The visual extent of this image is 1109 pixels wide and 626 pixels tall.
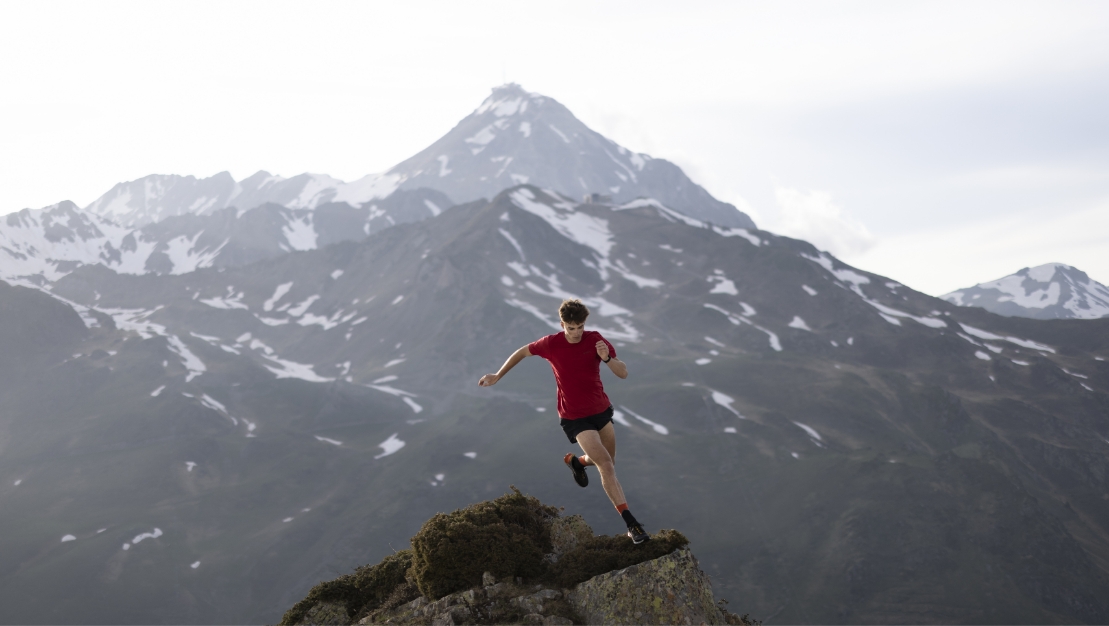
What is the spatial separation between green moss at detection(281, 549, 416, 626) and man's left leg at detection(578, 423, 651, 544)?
5578 millimetres

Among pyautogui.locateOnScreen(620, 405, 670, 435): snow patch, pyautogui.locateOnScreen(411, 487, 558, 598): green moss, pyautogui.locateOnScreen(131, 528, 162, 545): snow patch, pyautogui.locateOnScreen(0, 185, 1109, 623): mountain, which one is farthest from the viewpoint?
pyautogui.locateOnScreen(620, 405, 670, 435): snow patch

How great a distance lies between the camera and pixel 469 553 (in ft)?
46.6

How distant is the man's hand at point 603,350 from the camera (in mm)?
11938

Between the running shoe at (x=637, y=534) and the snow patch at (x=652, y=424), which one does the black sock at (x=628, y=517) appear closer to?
the running shoe at (x=637, y=534)

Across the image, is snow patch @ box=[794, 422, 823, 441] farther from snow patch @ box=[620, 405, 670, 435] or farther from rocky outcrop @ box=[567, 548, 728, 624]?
rocky outcrop @ box=[567, 548, 728, 624]

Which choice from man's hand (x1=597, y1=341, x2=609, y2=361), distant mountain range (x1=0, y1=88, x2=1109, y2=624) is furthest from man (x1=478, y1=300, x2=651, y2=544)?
distant mountain range (x1=0, y1=88, x2=1109, y2=624)

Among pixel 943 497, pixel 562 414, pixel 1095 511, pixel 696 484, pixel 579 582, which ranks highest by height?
pixel 562 414

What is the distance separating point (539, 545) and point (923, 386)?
201m

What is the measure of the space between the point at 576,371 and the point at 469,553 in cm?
426

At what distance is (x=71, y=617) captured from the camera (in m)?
125

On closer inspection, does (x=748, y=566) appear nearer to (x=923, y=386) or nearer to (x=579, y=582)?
(x=923, y=386)

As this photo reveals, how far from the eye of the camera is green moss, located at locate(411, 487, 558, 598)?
14070 millimetres

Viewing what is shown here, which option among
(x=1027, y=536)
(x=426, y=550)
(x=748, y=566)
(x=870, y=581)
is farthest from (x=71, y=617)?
(x=1027, y=536)

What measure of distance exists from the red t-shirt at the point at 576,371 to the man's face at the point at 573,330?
0.10 meters
